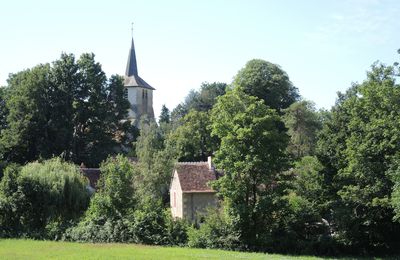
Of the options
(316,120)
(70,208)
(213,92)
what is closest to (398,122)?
(70,208)

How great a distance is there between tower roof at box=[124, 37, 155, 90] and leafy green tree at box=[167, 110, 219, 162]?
34.7 meters

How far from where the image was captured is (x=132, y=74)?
9531cm

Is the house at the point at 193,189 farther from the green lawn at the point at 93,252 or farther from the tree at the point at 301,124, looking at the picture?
the tree at the point at 301,124

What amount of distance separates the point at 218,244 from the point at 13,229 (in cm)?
1622

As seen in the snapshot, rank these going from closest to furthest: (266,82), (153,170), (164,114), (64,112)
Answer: (153,170)
(64,112)
(266,82)
(164,114)

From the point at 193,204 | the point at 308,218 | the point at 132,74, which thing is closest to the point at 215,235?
the point at 308,218

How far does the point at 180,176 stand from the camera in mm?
42750

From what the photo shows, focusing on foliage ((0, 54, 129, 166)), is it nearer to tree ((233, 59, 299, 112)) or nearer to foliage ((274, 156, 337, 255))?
tree ((233, 59, 299, 112))

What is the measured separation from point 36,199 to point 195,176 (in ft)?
45.3

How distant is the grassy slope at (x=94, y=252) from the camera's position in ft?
84.6

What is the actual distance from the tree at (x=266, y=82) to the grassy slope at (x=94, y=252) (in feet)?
140

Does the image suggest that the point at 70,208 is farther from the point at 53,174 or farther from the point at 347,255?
the point at 347,255

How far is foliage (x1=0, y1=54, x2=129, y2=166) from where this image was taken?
5434 cm

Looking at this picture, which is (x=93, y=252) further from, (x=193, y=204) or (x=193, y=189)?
(x=193, y=189)
